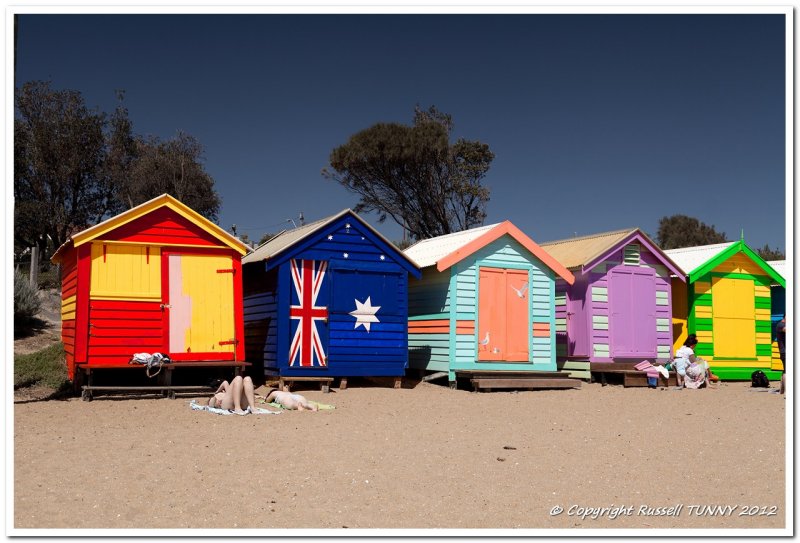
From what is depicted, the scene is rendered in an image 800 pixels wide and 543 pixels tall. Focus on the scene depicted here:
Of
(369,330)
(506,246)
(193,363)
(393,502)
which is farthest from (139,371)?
(393,502)

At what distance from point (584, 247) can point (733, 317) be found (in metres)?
4.33

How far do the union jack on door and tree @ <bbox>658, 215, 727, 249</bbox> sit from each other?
5358 centimetres

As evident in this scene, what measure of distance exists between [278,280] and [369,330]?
2001 millimetres

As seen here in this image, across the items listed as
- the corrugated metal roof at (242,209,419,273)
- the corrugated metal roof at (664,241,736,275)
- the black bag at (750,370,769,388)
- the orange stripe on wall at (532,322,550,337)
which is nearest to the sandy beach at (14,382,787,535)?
the corrugated metal roof at (242,209,419,273)

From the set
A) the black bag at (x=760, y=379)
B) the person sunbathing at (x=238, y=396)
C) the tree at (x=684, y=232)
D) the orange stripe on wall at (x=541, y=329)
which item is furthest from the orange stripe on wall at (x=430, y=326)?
the tree at (x=684, y=232)

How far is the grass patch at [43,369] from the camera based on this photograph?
1423cm

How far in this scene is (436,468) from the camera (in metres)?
8.16

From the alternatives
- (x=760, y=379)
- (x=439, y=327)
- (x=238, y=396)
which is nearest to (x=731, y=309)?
(x=760, y=379)

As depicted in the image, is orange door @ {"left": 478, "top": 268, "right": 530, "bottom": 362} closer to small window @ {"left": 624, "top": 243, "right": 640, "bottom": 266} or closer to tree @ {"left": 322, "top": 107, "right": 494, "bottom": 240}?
small window @ {"left": 624, "top": 243, "right": 640, "bottom": 266}

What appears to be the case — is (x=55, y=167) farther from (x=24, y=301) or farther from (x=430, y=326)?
(x=430, y=326)

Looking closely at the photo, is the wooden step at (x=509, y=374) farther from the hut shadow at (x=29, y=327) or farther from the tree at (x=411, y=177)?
the tree at (x=411, y=177)

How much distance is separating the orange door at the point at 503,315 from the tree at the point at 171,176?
21759mm

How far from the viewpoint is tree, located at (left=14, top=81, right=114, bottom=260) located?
33562 millimetres

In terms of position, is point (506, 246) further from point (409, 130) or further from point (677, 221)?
point (677, 221)
